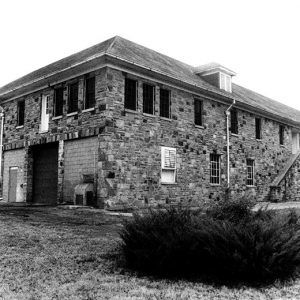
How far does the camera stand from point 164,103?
17.1 meters

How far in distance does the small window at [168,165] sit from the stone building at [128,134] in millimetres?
43

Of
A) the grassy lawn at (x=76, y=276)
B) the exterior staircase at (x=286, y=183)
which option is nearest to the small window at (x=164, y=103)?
the exterior staircase at (x=286, y=183)

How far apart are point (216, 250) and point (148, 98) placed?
12.2 metres

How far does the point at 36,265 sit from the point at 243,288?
2.75 meters

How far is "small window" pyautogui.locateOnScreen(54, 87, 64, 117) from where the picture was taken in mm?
17062

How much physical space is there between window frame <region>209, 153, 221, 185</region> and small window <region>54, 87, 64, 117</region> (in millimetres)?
7501

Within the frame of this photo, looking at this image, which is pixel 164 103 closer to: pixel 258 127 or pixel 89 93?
pixel 89 93

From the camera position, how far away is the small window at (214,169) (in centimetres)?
1933

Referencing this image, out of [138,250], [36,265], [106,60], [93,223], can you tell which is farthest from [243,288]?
[106,60]

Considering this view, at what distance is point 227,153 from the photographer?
20.1 m

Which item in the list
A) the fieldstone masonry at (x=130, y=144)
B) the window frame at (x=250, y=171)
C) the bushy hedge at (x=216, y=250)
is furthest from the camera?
the window frame at (x=250, y=171)

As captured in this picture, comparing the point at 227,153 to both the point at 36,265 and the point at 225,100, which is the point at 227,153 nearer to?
the point at 225,100

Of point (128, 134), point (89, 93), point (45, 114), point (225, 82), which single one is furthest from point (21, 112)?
point (225, 82)

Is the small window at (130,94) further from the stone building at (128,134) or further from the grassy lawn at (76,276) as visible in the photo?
the grassy lawn at (76,276)
